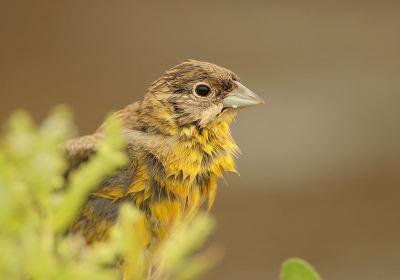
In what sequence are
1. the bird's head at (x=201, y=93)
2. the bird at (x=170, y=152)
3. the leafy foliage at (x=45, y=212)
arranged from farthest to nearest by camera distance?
1. the bird's head at (x=201, y=93)
2. the bird at (x=170, y=152)
3. the leafy foliage at (x=45, y=212)

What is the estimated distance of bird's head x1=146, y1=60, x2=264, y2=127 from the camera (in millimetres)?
919

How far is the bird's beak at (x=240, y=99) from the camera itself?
0.92 meters

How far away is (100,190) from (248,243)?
6.97ft

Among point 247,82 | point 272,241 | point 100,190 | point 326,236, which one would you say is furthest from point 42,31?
point 100,190

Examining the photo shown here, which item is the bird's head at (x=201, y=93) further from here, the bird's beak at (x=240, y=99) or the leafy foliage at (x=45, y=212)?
the leafy foliage at (x=45, y=212)

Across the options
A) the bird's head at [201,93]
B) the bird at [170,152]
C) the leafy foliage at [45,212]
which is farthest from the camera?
the bird's head at [201,93]

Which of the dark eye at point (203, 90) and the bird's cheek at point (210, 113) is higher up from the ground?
the dark eye at point (203, 90)

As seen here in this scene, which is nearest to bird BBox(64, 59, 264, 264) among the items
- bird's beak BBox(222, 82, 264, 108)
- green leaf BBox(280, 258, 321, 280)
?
bird's beak BBox(222, 82, 264, 108)

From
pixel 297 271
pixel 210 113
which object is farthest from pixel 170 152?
pixel 297 271

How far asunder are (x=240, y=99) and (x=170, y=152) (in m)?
0.16

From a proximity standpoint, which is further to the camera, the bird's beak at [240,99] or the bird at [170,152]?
the bird's beak at [240,99]

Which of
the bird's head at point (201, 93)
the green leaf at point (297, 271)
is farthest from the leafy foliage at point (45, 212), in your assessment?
the bird's head at point (201, 93)

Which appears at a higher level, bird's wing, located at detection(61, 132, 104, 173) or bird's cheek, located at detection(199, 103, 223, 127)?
bird's cheek, located at detection(199, 103, 223, 127)

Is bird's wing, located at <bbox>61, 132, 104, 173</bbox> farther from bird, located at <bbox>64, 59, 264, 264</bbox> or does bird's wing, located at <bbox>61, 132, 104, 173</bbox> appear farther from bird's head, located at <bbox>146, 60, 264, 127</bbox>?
bird's head, located at <bbox>146, 60, 264, 127</bbox>
